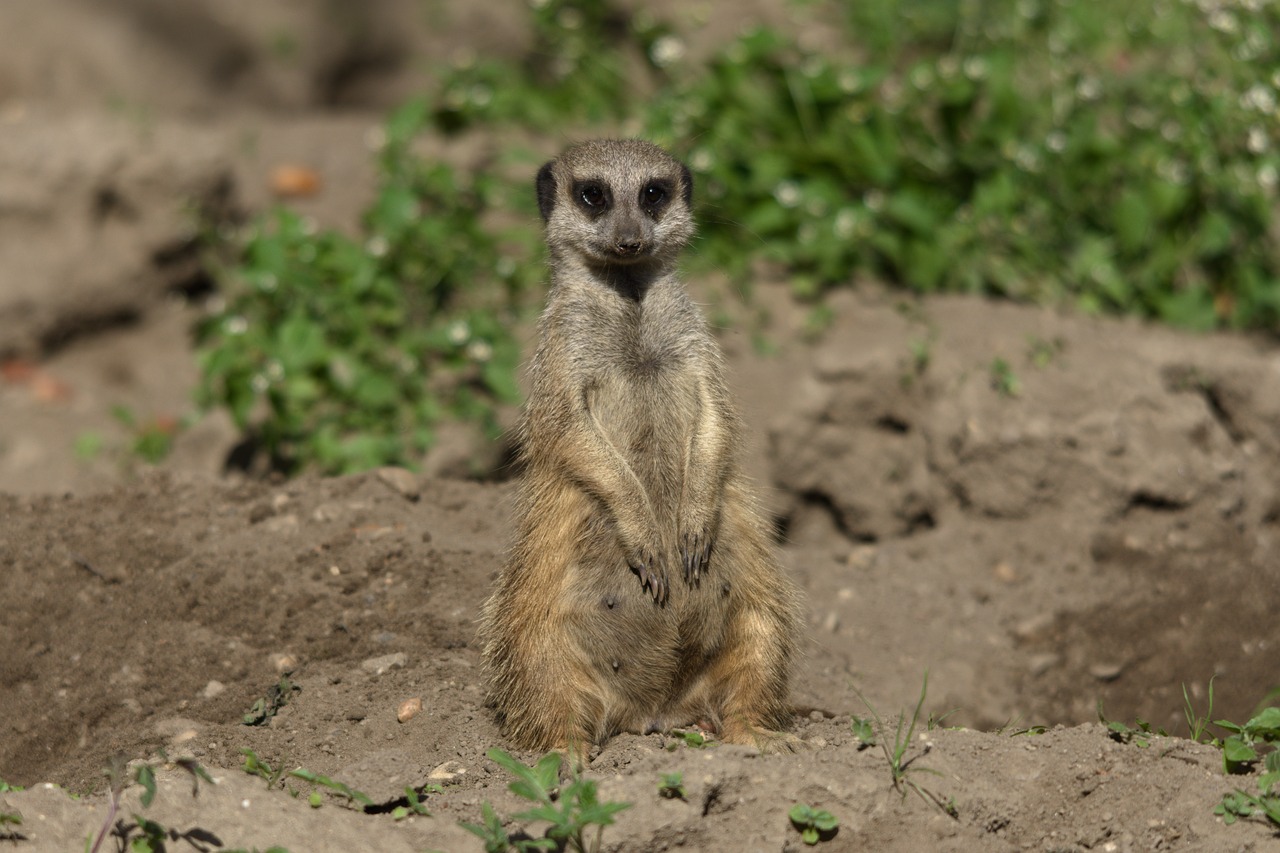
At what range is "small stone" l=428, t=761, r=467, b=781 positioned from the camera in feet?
10.7

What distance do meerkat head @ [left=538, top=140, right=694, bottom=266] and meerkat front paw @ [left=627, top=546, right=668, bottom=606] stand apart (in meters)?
0.80

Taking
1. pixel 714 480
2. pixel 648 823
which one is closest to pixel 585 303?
pixel 714 480

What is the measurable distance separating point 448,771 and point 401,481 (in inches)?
60.1

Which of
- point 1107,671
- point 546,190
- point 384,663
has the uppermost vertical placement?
point 546,190

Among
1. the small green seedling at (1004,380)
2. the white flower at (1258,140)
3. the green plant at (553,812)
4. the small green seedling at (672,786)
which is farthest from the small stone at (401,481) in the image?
the white flower at (1258,140)

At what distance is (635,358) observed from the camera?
368cm

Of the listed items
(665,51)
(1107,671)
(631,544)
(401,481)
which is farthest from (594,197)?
(665,51)

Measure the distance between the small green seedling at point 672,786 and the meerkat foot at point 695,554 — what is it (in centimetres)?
69

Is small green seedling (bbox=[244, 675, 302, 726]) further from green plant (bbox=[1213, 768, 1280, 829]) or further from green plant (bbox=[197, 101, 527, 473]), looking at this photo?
green plant (bbox=[1213, 768, 1280, 829])

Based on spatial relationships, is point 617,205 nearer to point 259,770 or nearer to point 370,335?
point 259,770

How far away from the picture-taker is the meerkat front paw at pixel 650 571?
351cm

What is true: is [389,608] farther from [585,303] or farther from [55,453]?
[55,453]

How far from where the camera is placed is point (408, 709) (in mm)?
3676

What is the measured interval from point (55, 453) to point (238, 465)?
1058 millimetres
